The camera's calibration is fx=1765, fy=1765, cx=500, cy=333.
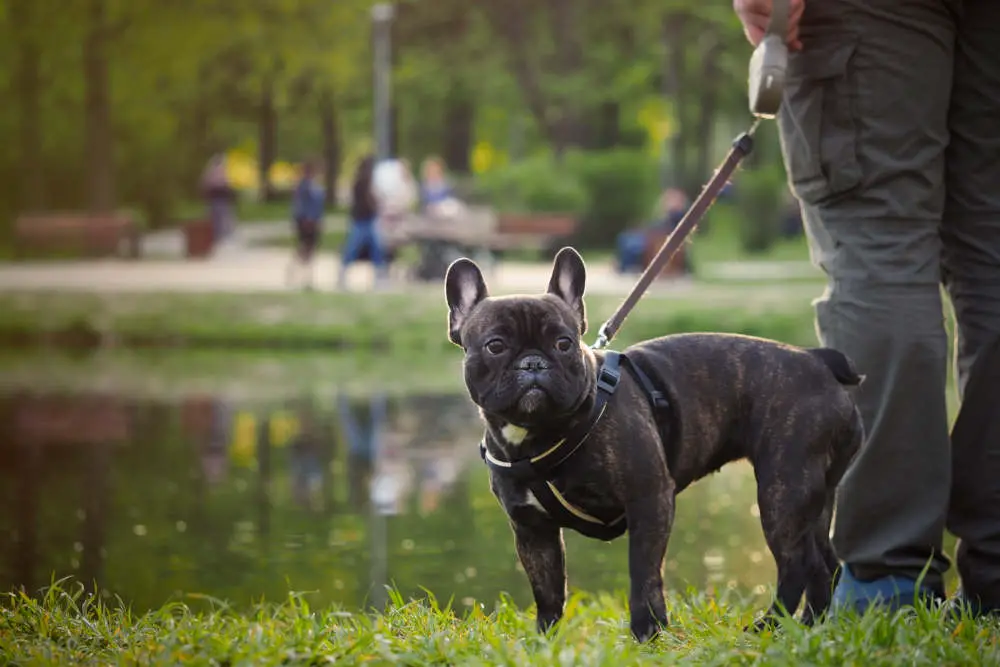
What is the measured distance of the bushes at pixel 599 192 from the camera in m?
34.1

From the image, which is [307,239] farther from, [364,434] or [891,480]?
[891,480]

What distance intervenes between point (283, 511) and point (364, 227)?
16472mm

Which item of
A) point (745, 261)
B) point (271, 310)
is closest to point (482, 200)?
point (745, 261)

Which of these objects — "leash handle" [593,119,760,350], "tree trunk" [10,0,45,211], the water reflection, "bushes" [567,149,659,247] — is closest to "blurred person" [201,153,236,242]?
"tree trunk" [10,0,45,211]

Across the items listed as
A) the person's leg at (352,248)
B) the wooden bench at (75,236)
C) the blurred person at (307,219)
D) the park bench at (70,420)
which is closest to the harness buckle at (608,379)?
the park bench at (70,420)

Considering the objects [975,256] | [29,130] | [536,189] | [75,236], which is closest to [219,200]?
[29,130]

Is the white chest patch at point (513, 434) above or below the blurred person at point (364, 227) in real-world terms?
above

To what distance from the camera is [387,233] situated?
25.9m

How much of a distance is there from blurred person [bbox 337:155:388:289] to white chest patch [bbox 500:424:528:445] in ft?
65.5

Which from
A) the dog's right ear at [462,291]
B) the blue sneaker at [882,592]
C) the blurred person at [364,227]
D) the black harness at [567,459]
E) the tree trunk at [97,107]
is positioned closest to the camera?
the black harness at [567,459]

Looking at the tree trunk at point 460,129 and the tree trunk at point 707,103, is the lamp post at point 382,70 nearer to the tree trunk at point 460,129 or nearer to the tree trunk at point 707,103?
the tree trunk at point 460,129

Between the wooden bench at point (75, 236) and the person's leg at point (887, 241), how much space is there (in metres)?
28.0

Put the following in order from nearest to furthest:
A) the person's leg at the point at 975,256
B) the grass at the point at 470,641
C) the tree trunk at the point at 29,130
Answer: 1. the grass at the point at 470,641
2. the person's leg at the point at 975,256
3. the tree trunk at the point at 29,130

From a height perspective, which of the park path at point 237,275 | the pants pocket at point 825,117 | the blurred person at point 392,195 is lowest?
the park path at point 237,275
